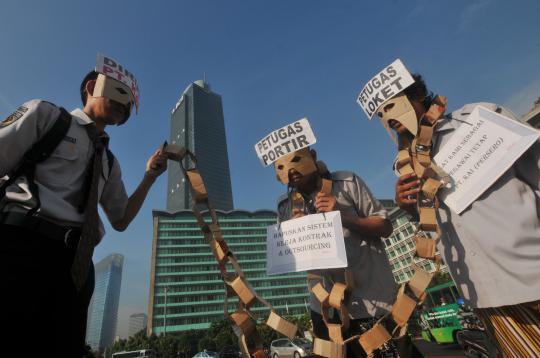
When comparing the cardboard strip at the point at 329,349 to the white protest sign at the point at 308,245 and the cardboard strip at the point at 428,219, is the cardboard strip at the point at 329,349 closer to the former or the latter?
the white protest sign at the point at 308,245

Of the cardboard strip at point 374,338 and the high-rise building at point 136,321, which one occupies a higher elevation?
the high-rise building at point 136,321

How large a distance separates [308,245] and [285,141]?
0.95 meters

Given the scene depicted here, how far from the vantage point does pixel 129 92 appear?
2156mm

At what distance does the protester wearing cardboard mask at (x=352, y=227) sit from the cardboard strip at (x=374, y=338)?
402mm

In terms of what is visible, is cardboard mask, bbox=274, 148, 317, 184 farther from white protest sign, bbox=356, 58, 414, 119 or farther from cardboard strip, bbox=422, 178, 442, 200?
cardboard strip, bbox=422, 178, 442, 200

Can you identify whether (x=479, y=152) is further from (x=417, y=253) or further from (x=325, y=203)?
(x=325, y=203)

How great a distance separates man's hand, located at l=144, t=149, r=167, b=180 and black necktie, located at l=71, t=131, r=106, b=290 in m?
0.37

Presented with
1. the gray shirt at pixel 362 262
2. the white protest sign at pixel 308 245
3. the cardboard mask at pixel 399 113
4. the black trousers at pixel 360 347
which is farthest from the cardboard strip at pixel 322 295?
the cardboard mask at pixel 399 113

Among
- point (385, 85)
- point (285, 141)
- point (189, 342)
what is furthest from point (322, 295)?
point (189, 342)

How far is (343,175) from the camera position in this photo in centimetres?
250

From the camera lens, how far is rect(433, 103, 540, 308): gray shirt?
137cm

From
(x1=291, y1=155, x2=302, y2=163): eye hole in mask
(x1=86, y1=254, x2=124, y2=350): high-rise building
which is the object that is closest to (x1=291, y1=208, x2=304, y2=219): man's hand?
(x1=291, y1=155, x2=302, y2=163): eye hole in mask

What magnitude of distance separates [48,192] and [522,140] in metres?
2.63

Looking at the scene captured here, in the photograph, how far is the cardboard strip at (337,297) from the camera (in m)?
1.63
